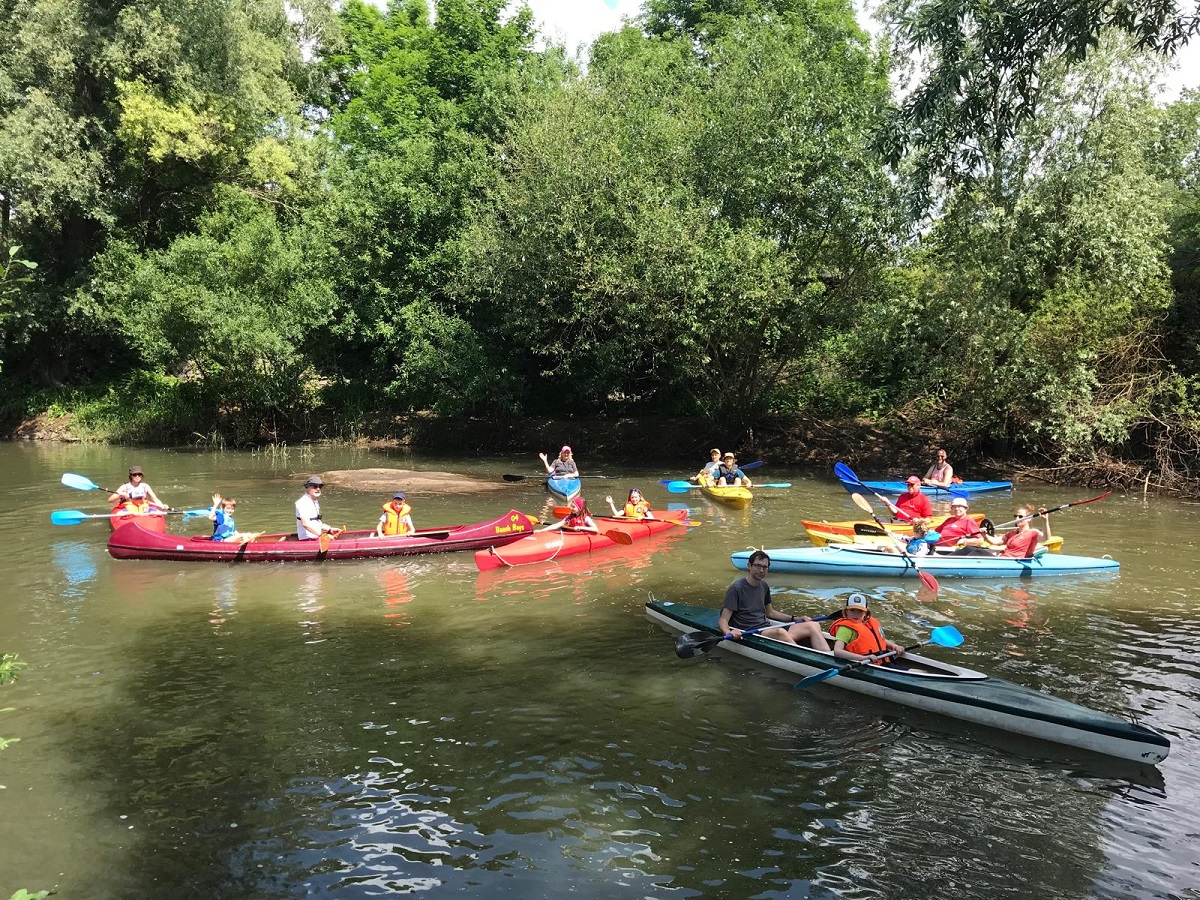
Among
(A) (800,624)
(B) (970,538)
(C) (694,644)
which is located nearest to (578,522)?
(C) (694,644)

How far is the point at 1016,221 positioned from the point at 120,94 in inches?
975

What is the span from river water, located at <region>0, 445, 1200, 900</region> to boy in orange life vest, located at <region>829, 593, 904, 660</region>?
424 millimetres

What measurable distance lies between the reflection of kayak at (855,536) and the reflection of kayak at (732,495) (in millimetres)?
3383

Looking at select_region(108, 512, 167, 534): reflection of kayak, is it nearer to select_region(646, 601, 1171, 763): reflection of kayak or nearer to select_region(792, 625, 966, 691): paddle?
select_region(646, 601, 1171, 763): reflection of kayak

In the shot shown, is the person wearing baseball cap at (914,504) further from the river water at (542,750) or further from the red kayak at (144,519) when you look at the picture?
the red kayak at (144,519)

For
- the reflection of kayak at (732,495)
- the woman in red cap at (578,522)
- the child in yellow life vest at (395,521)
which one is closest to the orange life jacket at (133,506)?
the child in yellow life vest at (395,521)

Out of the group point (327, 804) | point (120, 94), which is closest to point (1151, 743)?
point (327, 804)

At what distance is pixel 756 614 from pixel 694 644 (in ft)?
2.27

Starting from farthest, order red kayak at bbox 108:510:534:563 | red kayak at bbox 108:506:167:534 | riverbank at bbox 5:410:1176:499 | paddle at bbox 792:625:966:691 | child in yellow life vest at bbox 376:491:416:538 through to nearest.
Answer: riverbank at bbox 5:410:1176:499, red kayak at bbox 108:506:167:534, child in yellow life vest at bbox 376:491:416:538, red kayak at bbox 108:510:534:563, paddle at bbox 792:625:966:691

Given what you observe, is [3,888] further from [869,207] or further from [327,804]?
[869,207]

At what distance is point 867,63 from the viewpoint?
80.1 ft

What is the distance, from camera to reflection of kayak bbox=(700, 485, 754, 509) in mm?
17516

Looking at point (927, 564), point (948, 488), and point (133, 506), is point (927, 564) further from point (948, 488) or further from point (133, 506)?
point (133, 506)

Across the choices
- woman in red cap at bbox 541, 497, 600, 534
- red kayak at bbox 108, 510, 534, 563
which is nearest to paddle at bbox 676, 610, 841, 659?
woman in red cap at bbox 541, 497, 600, 534
